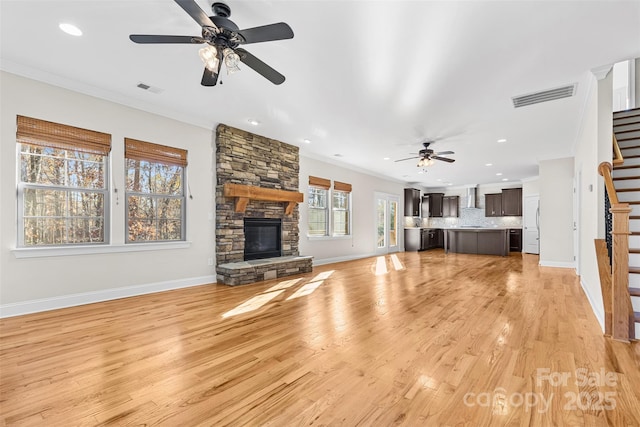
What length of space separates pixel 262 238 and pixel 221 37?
4.12m

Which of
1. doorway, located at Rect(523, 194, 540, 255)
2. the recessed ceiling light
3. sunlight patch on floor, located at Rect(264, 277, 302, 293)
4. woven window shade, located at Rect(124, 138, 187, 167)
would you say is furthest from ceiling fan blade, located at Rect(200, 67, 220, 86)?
doorway, located at Rect(523, 194, 540, 255)

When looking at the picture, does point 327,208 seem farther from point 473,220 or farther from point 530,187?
point 473,220

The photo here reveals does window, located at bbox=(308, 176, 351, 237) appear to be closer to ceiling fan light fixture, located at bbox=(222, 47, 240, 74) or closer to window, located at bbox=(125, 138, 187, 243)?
window, located at bbox=(125, 138, 187, 243)

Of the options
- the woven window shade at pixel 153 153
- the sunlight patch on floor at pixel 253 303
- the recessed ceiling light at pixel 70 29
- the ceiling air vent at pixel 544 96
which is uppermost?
the recessed ceiling light at pixel 70 29

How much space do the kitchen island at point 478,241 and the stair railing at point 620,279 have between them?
7.24 m

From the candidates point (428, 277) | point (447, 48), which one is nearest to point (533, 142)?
point (428, 277)

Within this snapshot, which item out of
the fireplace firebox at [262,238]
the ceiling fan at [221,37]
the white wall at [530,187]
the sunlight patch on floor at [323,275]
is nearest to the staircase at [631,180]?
the ceiling fan at [221,37]

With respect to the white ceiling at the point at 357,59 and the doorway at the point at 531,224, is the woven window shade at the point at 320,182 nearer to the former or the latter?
the white ceiling at the point at 357,59

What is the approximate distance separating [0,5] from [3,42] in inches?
29.3

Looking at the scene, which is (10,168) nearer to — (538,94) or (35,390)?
(35,390)

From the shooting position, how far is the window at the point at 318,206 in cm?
730

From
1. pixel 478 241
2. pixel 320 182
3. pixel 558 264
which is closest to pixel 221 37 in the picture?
pixel 320 182

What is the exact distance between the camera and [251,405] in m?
1.71

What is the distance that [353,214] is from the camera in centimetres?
858
